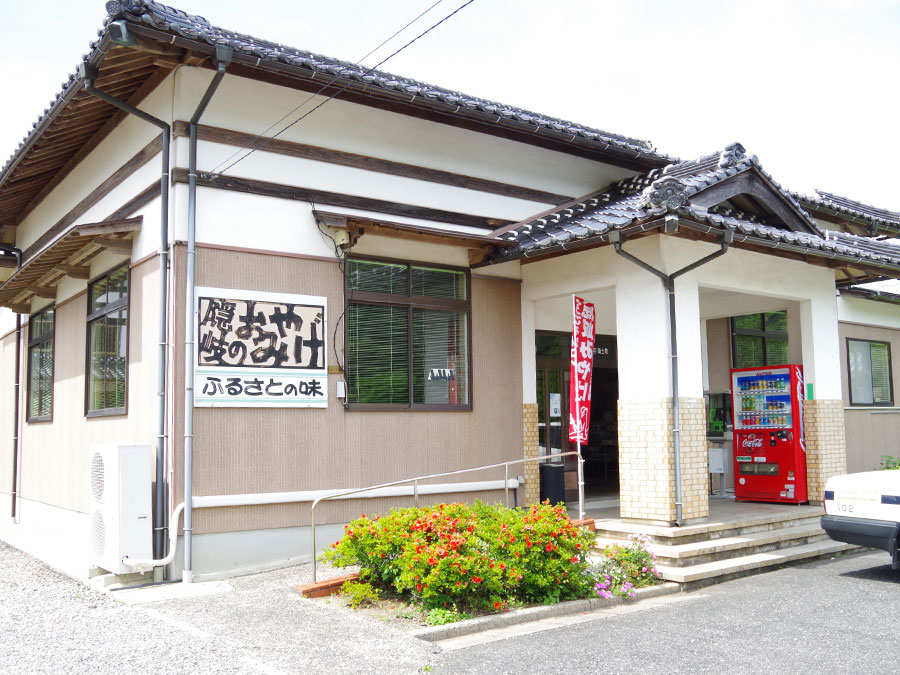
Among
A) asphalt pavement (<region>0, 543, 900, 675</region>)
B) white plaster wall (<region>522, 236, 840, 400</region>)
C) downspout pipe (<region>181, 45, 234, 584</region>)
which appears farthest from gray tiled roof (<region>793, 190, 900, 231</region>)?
downspout pipe (<region>181, 45, 234, 584</region>)

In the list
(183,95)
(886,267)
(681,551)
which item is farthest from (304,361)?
(886,267)

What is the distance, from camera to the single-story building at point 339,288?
8492 millimetres

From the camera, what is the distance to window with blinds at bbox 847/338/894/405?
1476cm

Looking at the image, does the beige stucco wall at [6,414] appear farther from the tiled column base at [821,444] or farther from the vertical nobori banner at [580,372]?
the tiled column base at [821,444]

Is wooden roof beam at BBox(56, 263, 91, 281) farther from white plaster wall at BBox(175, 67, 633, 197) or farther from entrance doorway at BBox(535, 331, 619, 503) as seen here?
entrance doorway at BBox(535, 331, 619, 503)

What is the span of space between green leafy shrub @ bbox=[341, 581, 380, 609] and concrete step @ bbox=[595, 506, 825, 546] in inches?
119

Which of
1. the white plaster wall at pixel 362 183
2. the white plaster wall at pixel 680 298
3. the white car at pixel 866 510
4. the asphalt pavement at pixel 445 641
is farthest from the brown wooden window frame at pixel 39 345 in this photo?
the white car at pixel 866 510

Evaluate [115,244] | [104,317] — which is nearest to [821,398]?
[115,244]

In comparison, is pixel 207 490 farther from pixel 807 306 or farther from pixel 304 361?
pixel 807 306

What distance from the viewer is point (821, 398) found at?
11.0 meters

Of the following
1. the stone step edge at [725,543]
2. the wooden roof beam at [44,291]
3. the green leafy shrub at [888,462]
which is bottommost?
the stone step edge at [725,543]

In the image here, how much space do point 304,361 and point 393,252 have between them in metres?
1.83

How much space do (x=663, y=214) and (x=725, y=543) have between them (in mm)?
3575

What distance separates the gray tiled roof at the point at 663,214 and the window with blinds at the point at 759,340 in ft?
10.2
